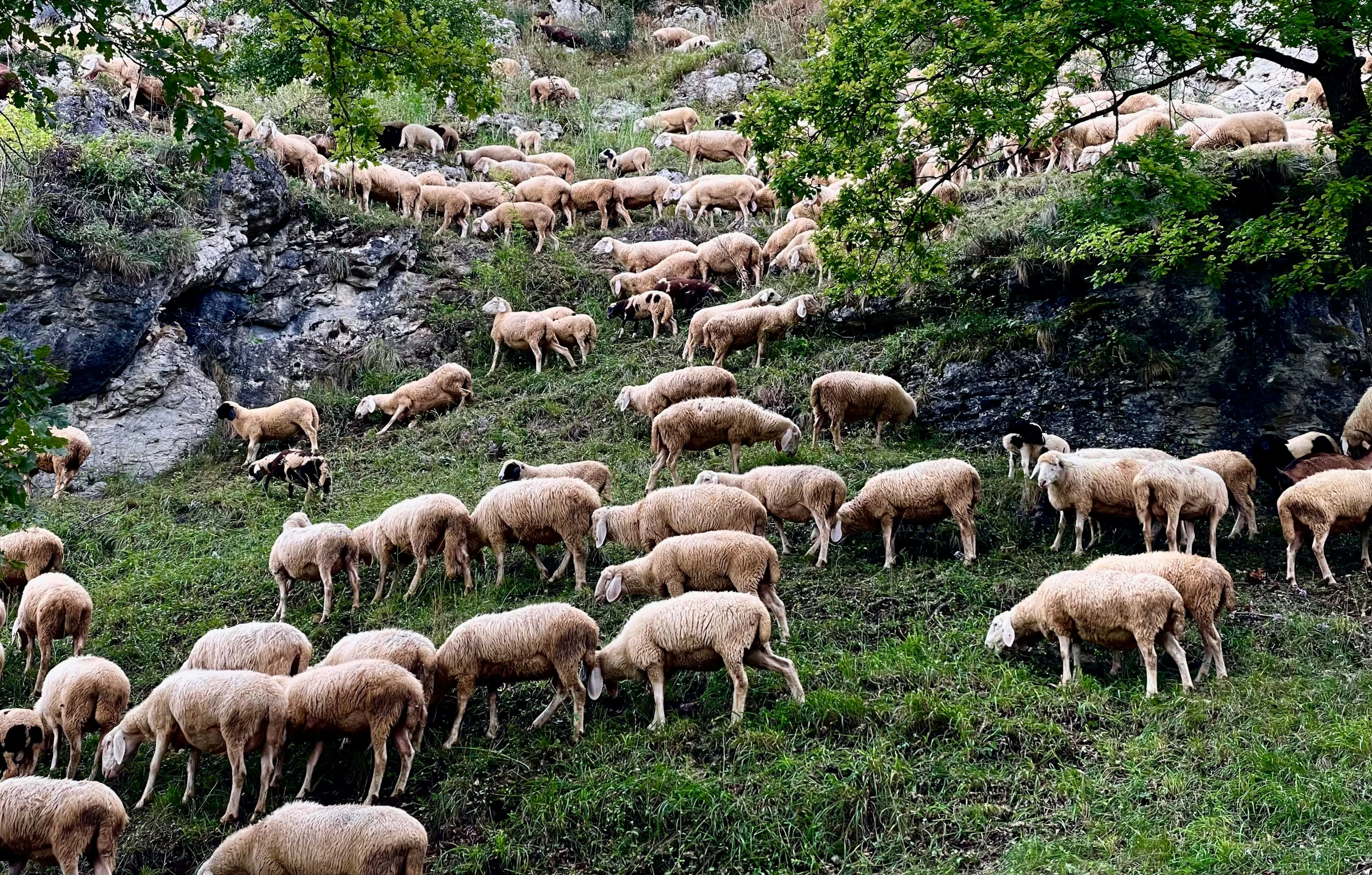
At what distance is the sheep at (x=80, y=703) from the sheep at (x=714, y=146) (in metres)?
19.0

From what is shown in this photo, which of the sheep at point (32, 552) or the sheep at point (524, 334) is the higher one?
the sheep at point (524, 334)

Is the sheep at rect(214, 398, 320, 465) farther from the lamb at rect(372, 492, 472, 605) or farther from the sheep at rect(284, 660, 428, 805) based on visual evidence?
the sheep at rect(284, 660, 428, 805)

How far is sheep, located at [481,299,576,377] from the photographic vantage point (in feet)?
61.4

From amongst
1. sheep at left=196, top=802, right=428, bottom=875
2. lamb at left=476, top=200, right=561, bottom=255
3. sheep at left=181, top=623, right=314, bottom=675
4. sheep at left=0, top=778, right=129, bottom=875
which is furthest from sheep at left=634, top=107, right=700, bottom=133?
sheep at left=196, top=802, right=428, bottom=875

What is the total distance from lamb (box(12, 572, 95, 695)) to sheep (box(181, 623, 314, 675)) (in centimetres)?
210

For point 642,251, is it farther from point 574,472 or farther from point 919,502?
point 919,502

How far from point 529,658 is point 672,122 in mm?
22504

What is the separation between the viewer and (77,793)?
784cm

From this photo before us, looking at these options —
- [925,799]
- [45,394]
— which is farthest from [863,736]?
[45,394]

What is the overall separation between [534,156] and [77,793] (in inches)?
763

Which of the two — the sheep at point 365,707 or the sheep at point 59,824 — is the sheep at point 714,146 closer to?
the sheep at point 365,707

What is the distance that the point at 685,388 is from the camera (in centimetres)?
1521

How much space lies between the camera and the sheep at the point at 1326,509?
10883 millimetres

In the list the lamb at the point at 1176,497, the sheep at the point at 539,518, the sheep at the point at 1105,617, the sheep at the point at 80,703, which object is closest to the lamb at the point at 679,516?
the sheep at the point at 539,518
